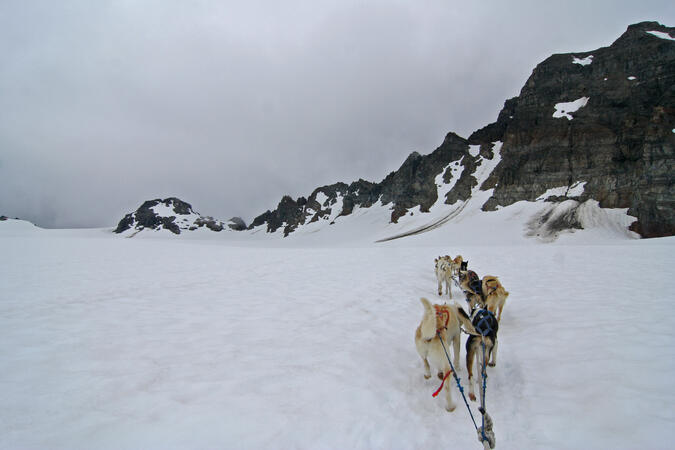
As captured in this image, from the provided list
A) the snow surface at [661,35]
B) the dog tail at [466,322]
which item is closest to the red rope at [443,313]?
the dog tail at [466,322]

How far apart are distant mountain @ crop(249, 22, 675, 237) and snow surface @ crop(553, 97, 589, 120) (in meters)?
0.19

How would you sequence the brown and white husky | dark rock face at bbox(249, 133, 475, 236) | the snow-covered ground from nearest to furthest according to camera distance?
the snow-covered ground
the brown and white husky
dark rock face at bbox(249, 133, 475, 236)

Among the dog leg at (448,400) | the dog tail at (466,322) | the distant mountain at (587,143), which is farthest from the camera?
the distant mountain at (587,143)

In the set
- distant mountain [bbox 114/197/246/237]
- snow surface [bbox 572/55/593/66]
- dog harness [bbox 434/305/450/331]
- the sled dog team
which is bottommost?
the sled dog team

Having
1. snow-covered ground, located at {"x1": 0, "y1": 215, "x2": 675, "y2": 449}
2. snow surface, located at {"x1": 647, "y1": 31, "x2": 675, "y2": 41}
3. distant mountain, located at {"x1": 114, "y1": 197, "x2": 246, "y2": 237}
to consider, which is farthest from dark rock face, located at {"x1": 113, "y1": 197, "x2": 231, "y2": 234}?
snow surface, located at {"x1": 647, "y1": 31, "x2": 675, "y2": 41}

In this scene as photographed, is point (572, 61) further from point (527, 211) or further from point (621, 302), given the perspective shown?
point (621, 302)

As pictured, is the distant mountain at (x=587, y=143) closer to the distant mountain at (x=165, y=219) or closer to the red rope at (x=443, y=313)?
the red rope at (x=443, y=313)

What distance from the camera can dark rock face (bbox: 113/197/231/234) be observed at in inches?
6280

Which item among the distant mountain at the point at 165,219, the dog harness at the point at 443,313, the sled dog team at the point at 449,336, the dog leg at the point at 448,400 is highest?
the distant mountain at the point at 165,219

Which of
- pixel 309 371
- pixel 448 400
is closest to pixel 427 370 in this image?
pixel 448 400

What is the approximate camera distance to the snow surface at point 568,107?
56.2m

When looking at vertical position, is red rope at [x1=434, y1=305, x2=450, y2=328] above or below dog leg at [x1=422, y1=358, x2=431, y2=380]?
above

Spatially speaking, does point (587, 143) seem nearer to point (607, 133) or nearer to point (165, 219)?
point (607, 133)

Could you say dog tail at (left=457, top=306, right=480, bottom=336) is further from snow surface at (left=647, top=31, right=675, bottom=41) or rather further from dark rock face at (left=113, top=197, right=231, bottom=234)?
dark rock face at (left=113, top=197, right=231, bottom=234)
